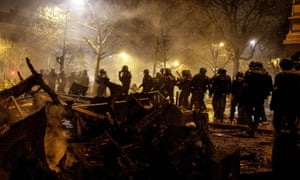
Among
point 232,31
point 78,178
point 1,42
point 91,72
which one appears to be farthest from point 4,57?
point 78,178

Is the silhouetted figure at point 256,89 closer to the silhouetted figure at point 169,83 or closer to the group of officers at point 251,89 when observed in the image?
the group of officers at point 251,89

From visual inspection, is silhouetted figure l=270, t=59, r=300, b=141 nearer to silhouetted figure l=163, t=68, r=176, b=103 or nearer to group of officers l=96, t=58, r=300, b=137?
group of officers l=96, t=58, r=300, b=137

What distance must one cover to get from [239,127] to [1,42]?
3536cm

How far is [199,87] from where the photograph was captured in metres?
11.9

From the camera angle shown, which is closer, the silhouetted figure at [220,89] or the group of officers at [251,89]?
the group of officers at [251,89]

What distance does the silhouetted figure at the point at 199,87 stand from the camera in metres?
11.8

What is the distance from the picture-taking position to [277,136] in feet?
19.0

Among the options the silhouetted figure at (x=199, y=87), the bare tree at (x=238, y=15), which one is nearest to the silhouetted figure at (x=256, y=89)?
the silhouetted figure at (x=199, y=87)

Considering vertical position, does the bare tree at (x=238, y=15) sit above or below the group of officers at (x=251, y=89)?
above

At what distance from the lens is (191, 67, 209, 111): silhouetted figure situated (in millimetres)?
11812

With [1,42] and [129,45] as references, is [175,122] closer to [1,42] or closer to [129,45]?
[129,45]

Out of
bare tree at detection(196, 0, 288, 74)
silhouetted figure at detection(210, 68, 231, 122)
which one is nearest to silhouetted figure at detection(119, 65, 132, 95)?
silhouetted figure at detection(210, 68, 231, 122)

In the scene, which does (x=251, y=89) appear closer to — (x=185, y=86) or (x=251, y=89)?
(x=251, y=89)

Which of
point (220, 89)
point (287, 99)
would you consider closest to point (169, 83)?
point (220, 89)
